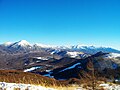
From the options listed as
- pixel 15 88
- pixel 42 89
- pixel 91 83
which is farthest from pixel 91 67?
pixel 15 88

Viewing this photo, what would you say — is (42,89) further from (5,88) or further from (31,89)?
(5,88)

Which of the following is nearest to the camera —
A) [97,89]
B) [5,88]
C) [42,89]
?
[5,88]

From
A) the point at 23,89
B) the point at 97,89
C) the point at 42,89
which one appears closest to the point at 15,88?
the point at 23,89

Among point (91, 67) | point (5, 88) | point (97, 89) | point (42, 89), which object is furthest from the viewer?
point (91, 67)

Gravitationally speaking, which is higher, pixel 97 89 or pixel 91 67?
pixel 91 67

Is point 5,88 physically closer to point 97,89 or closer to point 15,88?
point 15,88

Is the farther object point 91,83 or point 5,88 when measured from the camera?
point 91,83

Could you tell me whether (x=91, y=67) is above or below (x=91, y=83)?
above

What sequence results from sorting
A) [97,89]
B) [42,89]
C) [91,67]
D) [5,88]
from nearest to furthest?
[5,88] < [42,89] < [97,89] < [91,67]

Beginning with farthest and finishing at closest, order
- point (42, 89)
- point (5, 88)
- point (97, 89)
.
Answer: point (97, 89)
point (42, 89)
point (5, 88)
